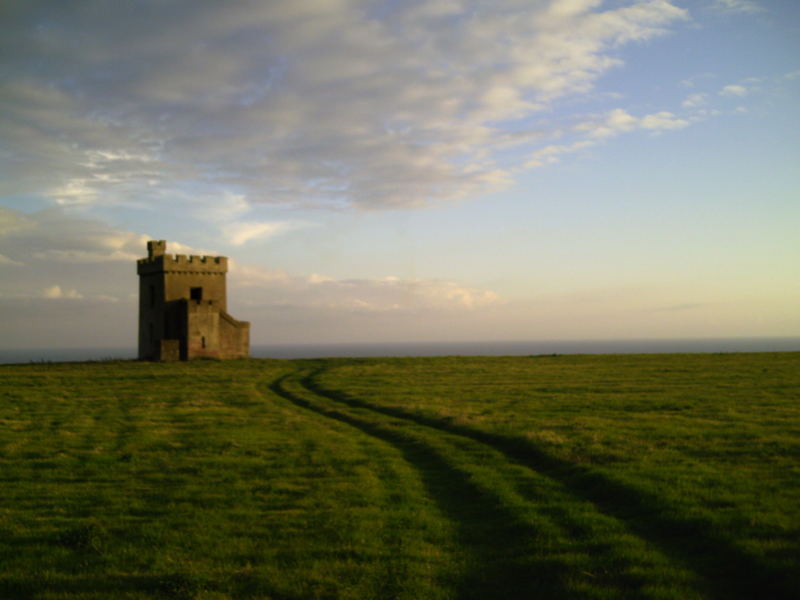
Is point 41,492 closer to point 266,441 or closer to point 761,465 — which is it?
point 266,441

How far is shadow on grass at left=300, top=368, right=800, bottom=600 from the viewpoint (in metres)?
8.83

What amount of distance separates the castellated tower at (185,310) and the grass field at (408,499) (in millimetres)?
28977

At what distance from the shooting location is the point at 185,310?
58.2 m

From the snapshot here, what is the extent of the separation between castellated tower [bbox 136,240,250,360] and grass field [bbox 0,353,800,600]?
95.1 ft

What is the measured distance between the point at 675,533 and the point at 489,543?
11.1 ft

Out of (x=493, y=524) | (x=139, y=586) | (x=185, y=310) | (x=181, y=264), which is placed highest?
(x=181, y=264)

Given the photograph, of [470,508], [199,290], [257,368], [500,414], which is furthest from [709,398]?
[199,290]

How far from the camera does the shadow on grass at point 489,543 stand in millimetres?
8953

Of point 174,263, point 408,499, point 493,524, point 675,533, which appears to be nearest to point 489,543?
point 493,524

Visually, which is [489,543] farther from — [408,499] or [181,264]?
[181,264]

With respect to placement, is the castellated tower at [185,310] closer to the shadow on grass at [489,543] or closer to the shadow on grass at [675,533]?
the shadow on grass at [489,543]

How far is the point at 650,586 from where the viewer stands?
8734mm

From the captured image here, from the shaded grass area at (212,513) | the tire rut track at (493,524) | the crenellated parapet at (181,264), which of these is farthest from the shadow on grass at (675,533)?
the crenellated parapet at (181,264)

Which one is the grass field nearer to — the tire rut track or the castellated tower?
the tire rut track
